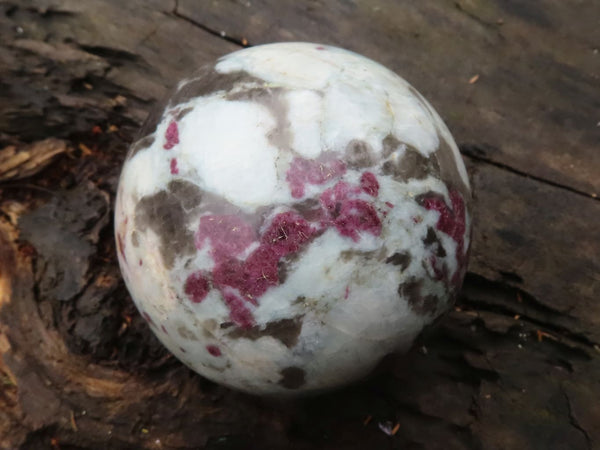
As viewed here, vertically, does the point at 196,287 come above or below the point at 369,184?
below

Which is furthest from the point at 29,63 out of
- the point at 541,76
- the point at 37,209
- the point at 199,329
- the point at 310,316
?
the point at 541,76

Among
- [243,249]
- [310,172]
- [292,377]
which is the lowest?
[292,377]

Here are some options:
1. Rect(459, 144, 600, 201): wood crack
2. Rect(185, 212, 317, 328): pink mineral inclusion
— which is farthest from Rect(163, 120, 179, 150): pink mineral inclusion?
Rect(459, 144, 600, 201): wood crack

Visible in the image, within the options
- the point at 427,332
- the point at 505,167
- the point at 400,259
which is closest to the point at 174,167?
the point at 400,259

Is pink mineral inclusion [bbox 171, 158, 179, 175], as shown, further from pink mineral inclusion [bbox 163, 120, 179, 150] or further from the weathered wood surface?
the weathered wood surface

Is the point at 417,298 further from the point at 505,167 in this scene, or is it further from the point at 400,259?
the point at 505,167

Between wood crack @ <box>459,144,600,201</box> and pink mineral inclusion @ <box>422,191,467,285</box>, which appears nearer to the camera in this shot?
pink mineral inclusion @ <box>422,191,467,285</box>

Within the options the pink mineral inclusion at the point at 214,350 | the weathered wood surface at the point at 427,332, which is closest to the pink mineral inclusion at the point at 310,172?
the pink mineral inclusion at the point at 214,350
